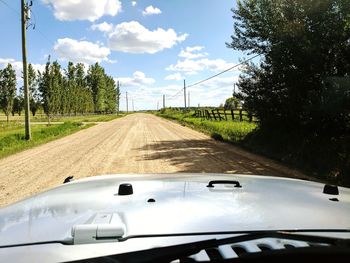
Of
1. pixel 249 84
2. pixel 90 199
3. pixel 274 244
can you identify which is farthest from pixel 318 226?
pixel 249 84

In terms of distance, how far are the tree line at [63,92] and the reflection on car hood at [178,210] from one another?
43.2 metres

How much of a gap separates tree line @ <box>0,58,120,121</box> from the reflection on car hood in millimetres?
43164

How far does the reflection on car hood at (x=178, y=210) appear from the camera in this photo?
177 centimetres

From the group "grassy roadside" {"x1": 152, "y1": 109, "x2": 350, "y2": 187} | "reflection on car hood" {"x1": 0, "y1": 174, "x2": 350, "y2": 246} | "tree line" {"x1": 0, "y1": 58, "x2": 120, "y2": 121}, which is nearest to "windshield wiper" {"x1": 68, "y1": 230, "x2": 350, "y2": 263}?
"reflection on car hood" {"x1": 0, "y1": 174, "x2": 350, "y2": 246}

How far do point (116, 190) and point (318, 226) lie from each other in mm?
1368

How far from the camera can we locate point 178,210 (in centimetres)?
202

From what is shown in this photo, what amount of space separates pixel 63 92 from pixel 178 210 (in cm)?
6278

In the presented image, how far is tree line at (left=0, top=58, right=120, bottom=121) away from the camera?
46.6 metres

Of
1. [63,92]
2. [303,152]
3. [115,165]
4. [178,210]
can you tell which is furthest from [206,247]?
[63,92]

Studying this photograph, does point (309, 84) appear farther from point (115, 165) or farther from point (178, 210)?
point (178, 210)

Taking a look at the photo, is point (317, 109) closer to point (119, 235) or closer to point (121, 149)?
point (121, 149)

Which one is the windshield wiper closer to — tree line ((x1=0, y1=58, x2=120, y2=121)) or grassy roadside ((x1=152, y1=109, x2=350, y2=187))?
grassy roadside ((x1=152, y1=109, x2=350, y2=187))

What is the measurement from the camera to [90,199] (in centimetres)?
243

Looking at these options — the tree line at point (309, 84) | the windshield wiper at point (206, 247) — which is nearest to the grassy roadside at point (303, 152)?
the tree line at point (309, 84)
